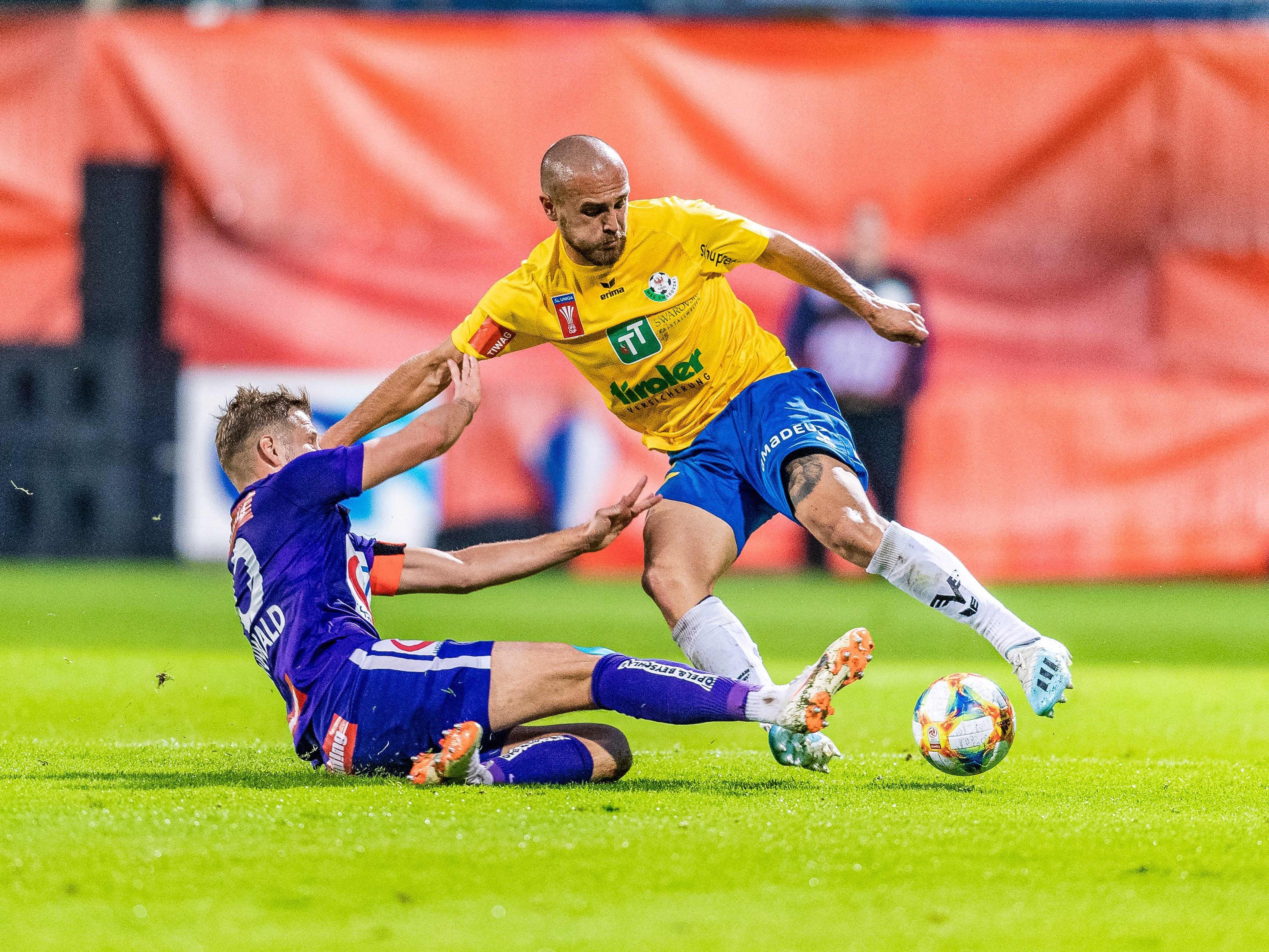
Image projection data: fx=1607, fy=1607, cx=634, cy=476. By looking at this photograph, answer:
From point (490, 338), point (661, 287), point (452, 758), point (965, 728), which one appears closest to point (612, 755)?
point (452, 758)

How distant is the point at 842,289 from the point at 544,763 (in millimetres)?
1964

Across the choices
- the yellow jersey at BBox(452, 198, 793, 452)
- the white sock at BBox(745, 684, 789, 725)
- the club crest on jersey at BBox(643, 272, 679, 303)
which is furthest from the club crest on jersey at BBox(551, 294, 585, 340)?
the white sock at BBox(745, 684, 789, 725)

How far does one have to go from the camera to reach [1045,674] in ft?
15.6

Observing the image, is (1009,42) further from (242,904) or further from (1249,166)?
(242,904)

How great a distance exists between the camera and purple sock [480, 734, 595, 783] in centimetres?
461

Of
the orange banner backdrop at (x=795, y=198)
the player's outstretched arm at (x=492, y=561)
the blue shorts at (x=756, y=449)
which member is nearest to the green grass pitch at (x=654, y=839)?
the player's outstretched arm at (x=492, y=561)

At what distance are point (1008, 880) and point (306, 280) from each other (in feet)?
36.6

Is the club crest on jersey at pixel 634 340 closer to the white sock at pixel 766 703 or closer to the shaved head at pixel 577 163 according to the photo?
the shaved head at pixel 577 163

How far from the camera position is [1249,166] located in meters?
13.4

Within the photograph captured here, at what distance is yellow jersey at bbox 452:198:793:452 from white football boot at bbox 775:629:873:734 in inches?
67.0

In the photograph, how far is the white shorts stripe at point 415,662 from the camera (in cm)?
459

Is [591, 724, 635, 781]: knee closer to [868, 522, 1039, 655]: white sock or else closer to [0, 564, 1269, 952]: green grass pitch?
[0, 564, 1269, 952]: green grass pitch

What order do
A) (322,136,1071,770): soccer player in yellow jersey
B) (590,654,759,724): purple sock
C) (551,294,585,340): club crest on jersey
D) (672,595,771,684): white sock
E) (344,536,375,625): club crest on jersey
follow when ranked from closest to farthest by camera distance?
(590,654,759,724): purple sock
(344,536,375,625): club crest on jersey
(672,595,771,684): white sock
(322,136,1071,770): soccer player in yellow jersey
(551,294,585,340): club crest on jersey

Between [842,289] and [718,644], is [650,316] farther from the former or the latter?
[718,644]
